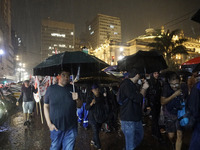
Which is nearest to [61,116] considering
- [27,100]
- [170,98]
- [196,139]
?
[196,139]

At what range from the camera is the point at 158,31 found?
77.1 feet

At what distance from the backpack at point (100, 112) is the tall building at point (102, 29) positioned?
12491 centimetres

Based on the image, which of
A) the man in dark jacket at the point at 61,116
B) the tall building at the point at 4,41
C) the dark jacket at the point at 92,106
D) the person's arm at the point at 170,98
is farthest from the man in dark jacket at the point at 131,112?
the tall building at the point at 4,41

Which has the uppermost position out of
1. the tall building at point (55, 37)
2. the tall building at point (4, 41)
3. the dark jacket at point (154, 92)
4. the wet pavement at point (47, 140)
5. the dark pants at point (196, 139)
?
the tall building at point (55, 37)

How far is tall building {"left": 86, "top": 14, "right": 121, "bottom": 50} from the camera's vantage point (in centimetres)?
13288

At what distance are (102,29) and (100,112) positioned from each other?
136 metres

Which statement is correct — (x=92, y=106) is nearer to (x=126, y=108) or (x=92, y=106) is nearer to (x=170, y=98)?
(x=126, y=108)

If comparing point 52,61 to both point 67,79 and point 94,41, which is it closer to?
point 67,79

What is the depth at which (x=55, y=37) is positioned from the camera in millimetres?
136000

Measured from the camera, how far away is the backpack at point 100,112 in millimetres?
4730

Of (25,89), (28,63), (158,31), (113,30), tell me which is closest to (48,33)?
(28,63)

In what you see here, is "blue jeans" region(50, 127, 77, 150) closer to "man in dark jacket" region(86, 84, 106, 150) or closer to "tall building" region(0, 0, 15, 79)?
"man in dark jacket" region(86, 84, 106, 150)

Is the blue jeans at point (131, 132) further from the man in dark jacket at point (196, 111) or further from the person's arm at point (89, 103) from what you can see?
the person's arm at point (89, 103)

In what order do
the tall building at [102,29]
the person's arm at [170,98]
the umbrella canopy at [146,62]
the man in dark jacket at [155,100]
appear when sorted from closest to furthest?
the person's arm at [170,98] → the umbrella canopy at [146,62] → the man in dark jacket at [155,100] → the tall building at [102,29]
